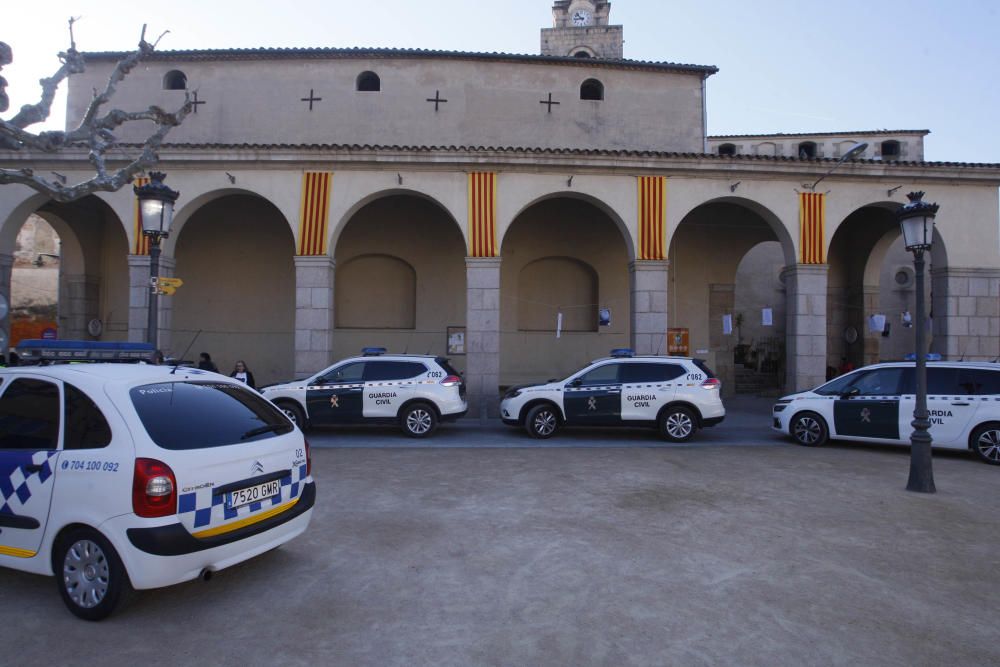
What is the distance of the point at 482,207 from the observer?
1383 centimetres

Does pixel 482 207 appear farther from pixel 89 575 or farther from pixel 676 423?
pixel 89 575

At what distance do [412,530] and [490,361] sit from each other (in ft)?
→ 26.8

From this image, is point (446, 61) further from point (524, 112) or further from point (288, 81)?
point (288, 81)

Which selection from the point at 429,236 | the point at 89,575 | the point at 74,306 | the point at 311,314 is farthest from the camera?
the point at 429,236

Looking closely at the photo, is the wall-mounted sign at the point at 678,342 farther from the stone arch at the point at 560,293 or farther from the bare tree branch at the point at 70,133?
the bare tree branch at the point at 70,133

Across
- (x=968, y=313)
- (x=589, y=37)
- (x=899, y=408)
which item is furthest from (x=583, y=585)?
(x=589, y=37)

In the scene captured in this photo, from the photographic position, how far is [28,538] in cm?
393

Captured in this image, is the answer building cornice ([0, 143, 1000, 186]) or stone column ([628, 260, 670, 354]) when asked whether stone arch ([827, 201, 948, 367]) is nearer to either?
building cornice ([0, 143, 1000, 186])

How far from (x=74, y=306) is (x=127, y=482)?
1653 cm

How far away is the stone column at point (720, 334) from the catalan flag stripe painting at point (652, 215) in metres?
5.11

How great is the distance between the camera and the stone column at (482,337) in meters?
13.7

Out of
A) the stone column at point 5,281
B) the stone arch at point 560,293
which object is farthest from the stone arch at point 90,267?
the stone arch at point 560,293

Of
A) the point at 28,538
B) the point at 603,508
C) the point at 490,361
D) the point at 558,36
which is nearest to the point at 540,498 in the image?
the point at 603,508

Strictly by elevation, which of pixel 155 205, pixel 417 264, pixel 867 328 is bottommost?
pixel 867 328
